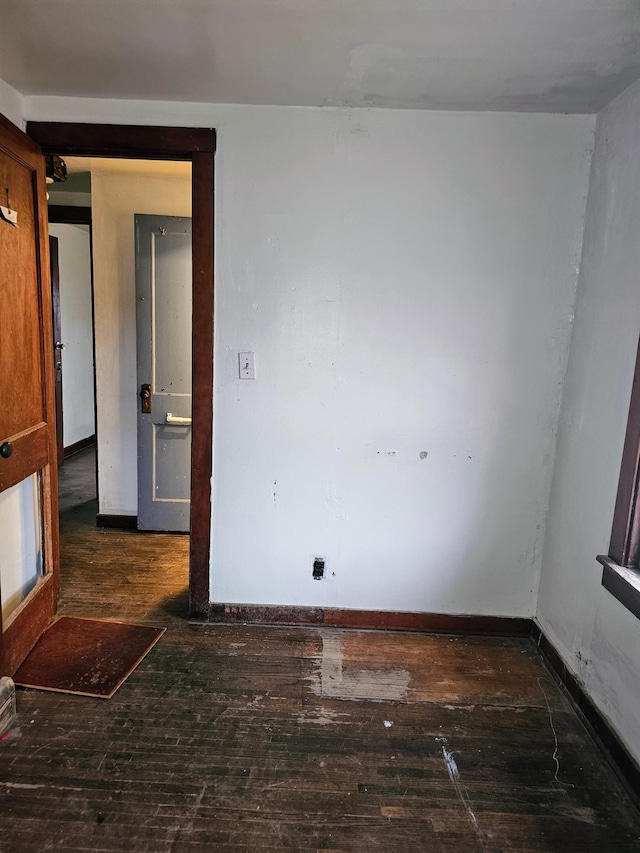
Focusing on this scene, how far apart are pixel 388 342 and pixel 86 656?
1.88m

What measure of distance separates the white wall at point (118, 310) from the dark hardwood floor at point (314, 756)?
5.03 ft

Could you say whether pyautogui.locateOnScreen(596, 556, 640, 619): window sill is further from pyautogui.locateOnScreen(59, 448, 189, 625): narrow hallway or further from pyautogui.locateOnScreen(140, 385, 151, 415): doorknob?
pyautogui.locateOnScreen(140, 385, 151, 415): doorknob

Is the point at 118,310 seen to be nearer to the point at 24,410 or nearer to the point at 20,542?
the point at 24,410

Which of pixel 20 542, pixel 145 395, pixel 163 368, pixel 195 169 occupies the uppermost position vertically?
pixel 195 169

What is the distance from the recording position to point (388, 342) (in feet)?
7.43

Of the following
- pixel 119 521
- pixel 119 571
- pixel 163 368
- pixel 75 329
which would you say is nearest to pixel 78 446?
pixel 75 329

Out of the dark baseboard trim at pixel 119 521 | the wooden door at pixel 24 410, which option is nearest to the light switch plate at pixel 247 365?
the wooden door at pixel 24 410

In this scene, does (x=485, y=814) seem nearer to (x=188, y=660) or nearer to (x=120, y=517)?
(x=188, y=660)

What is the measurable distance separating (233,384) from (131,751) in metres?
1.44

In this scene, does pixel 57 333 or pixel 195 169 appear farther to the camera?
pixel 57 333

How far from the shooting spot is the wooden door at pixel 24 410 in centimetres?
188

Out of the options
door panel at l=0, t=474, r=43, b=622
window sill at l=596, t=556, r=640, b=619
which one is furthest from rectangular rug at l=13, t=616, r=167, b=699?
window sill at l=596, t=556, r=640, b=619

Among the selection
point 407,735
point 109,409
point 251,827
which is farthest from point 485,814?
point 109,409

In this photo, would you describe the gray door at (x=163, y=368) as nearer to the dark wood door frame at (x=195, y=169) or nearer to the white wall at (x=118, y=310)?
the white wall at (x=118, y=310)
